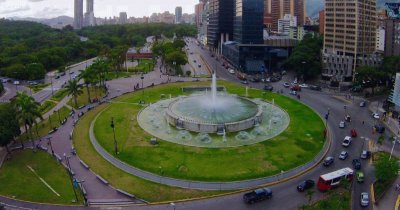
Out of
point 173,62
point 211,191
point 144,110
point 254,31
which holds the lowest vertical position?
point 211,191

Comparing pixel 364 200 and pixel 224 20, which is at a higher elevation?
pixel 224 20

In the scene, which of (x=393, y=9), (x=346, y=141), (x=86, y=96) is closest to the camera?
(x=346, y=141)

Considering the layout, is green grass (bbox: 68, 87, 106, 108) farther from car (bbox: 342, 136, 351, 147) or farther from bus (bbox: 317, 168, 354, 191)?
bus (bbox: 317, 168, 354, 191)

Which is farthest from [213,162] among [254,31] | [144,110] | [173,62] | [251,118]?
[254,31]

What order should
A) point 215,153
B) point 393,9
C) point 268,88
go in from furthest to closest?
point 393,9, point 268,88, point 215,153

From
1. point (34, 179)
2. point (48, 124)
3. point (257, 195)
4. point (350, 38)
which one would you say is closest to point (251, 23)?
point (350, 38)

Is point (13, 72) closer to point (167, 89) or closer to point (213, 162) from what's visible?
point (167, 89)

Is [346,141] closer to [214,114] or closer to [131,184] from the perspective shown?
[214,114]
